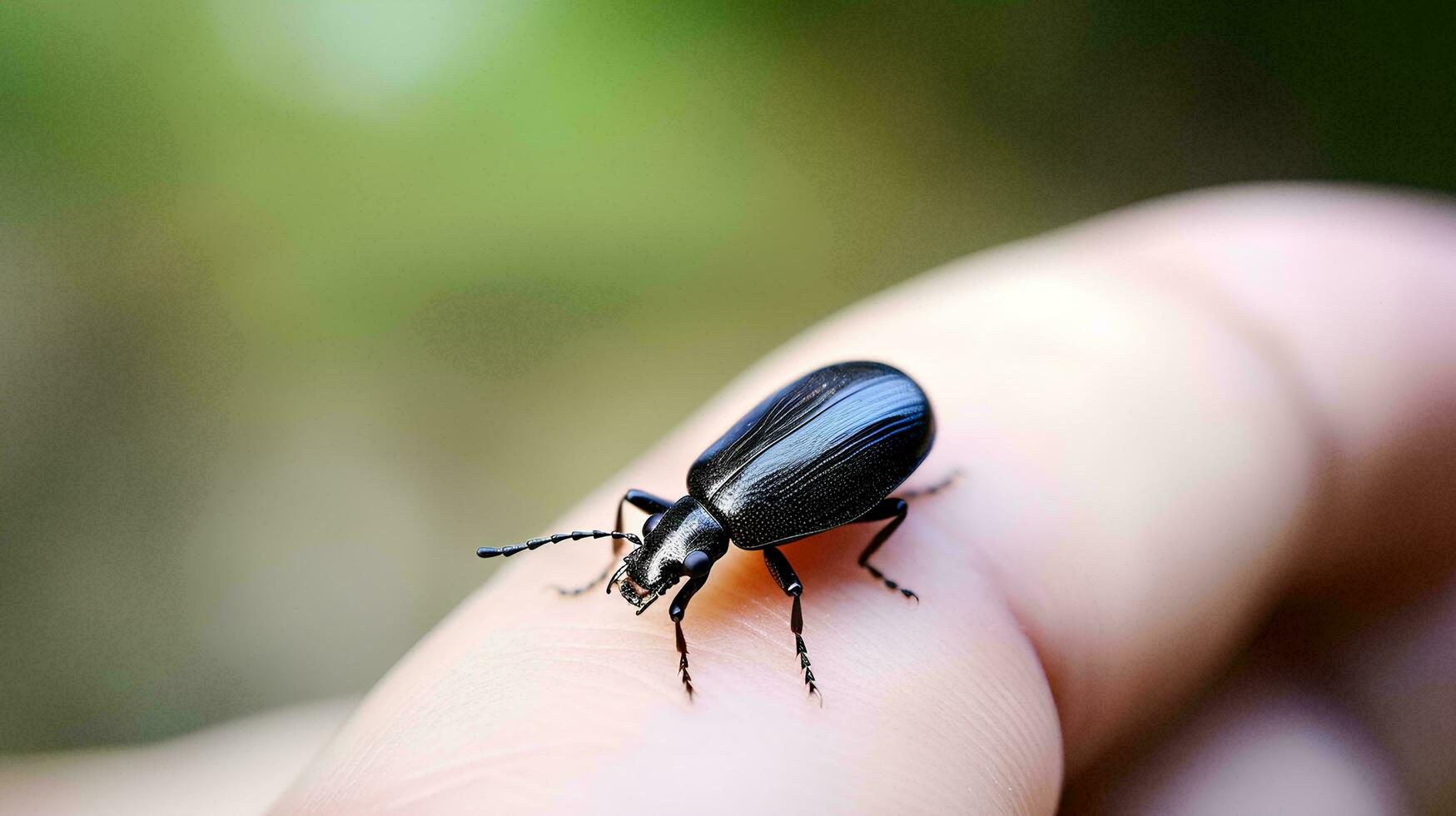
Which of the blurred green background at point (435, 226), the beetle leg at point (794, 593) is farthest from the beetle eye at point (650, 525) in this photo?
the blurred green background at point (435, 226)

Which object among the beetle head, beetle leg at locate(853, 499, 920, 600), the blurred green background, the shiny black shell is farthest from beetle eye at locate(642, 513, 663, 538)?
the blurred green background

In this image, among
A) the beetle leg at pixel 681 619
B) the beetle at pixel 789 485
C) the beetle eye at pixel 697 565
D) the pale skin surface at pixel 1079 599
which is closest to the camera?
the pale skin surface at pixel 1079 599

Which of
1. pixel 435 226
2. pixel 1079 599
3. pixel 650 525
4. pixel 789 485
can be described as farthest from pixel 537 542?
pixel 435 226

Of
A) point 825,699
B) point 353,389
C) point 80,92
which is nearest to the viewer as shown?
point 825,699

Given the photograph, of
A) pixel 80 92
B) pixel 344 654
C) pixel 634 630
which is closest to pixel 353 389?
pixel 344 654

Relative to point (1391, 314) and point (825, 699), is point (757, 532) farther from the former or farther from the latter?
point (1391, 314)

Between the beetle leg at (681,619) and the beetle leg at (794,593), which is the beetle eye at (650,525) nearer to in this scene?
the beetle leg at (681,619)

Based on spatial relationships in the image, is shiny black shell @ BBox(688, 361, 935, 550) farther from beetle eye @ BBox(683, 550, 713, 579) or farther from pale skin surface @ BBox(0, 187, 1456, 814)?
pale skin surface @ BBox(0, 187, 1456, 814)
